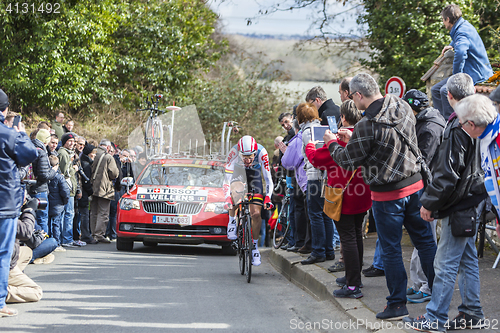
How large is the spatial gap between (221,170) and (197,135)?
11.9m

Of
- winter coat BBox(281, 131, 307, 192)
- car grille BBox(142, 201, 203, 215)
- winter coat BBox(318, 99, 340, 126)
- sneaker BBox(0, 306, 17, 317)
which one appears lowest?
sneaker BBox(0, 306, 17, 317)

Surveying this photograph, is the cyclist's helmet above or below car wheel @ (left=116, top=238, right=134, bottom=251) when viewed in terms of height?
A: above

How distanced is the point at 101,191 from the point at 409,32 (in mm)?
10934

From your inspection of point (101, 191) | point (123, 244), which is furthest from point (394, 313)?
point (101, 191)

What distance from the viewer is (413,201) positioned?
506cm

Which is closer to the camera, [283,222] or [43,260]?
[43,260]

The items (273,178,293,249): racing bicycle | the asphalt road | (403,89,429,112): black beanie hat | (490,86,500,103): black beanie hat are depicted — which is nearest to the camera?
(490,86,500,103): black beanie hat

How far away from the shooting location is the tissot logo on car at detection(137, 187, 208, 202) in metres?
10.6

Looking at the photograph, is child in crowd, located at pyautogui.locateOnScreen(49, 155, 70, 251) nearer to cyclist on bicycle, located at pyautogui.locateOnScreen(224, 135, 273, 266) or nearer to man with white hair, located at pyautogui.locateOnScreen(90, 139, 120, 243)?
man with white hair, located at pyautogui.locateOnScreen(90, 139, 120, 243)

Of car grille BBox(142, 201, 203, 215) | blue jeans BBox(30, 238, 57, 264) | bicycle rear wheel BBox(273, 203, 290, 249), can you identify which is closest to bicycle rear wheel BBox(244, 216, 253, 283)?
bicycle rear wheel BBox(273, 203, 290, 249)

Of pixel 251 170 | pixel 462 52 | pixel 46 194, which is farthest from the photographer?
pixel 46 194

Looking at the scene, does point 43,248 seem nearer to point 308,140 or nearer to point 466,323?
point 308,140

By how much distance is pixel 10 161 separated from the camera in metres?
5.49

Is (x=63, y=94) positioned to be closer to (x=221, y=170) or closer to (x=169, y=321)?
(x=221, y=170)
